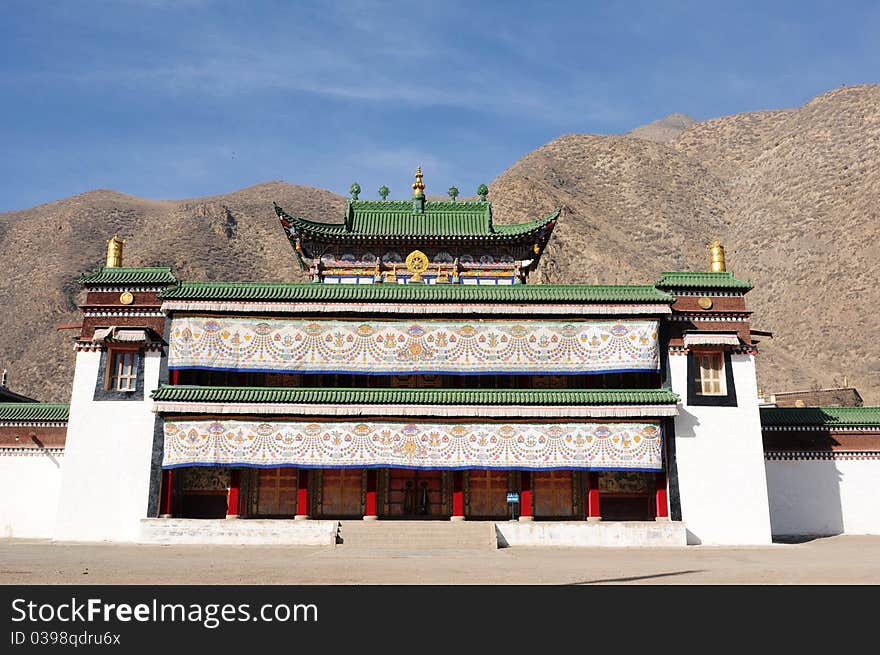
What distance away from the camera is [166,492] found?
2867cm

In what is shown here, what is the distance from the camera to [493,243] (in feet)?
117

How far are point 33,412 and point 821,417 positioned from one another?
1214 inches

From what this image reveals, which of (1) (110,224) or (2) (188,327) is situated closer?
(2) (188,327)

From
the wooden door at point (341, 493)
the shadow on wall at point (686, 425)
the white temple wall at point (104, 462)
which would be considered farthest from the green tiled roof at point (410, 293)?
the wooden door at point (341, 493)

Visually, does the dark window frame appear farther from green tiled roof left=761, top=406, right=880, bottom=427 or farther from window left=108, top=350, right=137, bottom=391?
green tiled roof left=761, top=406, right=880, bottom=427

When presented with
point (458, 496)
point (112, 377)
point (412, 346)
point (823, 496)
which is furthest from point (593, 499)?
point (112, 377)

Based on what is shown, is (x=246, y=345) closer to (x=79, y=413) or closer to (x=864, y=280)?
(x=79, y=413)

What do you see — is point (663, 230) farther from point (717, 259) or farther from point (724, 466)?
point (724, 466)

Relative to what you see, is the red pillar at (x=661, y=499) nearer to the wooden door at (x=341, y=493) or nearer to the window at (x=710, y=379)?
the window at (x=710, y=379)


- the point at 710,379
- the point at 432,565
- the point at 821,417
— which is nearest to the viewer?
the point at 432,565

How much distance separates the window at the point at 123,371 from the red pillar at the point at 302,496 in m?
6.95

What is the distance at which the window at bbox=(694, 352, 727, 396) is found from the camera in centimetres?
2930

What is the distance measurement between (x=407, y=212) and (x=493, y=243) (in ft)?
15.0

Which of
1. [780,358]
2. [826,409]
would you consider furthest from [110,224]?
[826,409]
